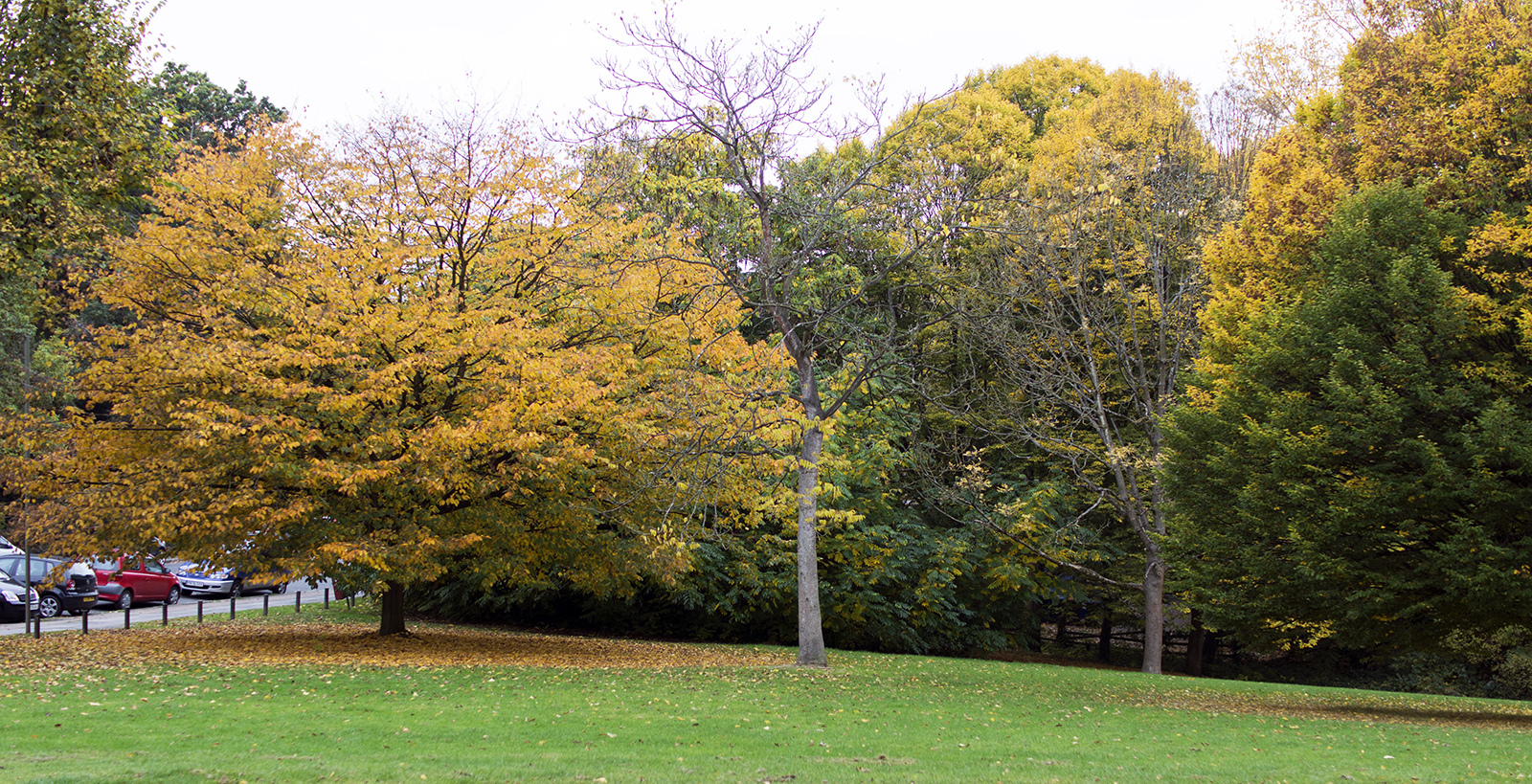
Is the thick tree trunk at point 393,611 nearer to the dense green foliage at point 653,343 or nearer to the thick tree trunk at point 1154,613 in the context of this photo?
the dense green foliage at point 653,343

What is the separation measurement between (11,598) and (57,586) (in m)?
2.32

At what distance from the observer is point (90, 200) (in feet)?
51.1

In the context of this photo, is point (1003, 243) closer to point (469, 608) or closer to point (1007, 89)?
point (1007, 89)

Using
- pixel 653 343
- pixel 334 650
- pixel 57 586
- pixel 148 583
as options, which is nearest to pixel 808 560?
pixel 653 343

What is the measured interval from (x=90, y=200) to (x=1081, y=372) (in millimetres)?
21497

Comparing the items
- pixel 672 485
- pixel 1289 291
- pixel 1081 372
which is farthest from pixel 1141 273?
pixel 672 485

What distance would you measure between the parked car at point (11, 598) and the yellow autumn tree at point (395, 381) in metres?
8.24

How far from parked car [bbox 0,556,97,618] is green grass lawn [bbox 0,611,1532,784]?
302 inches

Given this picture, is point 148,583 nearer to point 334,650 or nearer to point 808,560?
point 334,650

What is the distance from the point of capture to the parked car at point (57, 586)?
73.2 feet


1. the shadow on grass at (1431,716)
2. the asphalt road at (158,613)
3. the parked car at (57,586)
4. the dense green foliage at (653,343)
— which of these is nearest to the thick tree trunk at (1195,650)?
the dense green foliage at (653,343)

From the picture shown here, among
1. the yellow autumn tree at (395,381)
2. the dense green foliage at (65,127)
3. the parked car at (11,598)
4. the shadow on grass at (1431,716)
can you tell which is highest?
the dense green foliage at (65,127)

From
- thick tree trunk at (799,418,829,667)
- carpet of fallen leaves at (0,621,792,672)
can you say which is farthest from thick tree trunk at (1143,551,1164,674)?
thick tree trunk at (799,418,829,667)

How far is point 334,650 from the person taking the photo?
15742 mm
